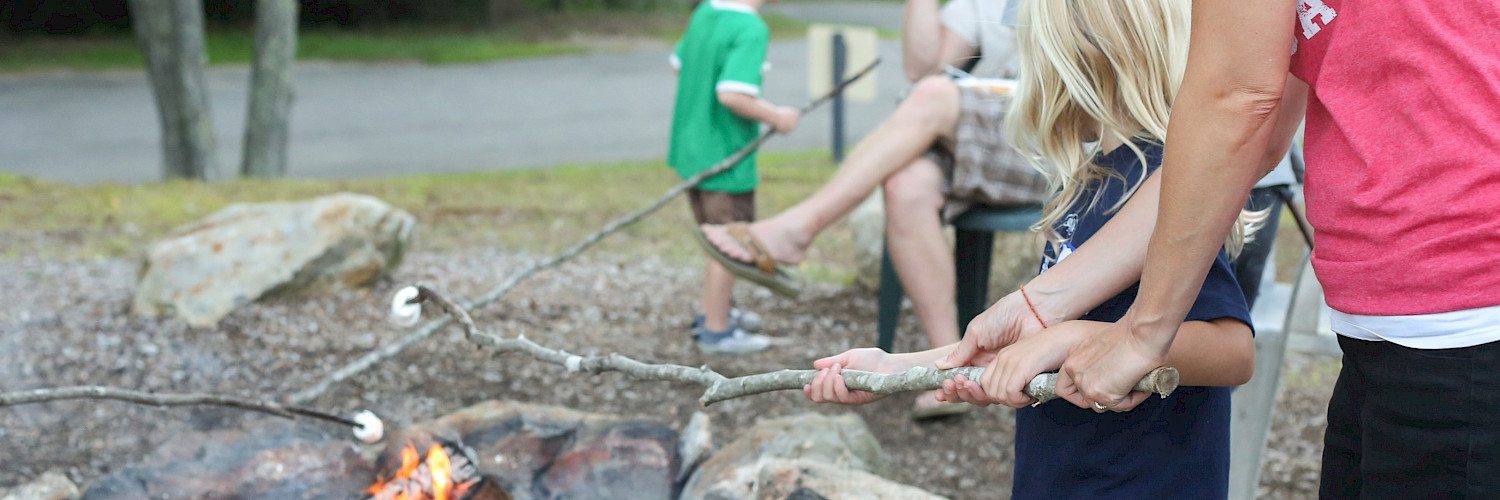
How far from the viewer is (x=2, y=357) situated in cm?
341

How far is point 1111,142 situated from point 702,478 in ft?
3.91

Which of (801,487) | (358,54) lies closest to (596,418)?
(801,487)

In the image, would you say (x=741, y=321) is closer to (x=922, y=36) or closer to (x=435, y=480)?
(x=922, y=36)

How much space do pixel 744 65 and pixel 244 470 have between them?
6.29 ft

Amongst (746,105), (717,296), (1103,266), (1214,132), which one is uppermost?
(1214,132)

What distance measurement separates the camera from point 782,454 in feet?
8.20

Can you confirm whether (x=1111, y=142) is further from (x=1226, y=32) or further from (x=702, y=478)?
(x=702, y=478)

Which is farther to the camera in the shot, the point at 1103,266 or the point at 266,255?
the point at 266,255

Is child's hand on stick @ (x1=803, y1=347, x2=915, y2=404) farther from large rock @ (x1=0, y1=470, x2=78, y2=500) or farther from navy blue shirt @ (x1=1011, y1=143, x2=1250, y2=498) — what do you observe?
large rock @ (x1=0, y1=470, x2=78, y2=500)

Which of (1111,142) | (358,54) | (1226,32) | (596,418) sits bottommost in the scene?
(358,54)

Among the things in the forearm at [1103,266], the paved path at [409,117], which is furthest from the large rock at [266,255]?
→ the paved path at [409,117]

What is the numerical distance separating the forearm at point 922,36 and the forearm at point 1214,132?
Answer: 2201mm

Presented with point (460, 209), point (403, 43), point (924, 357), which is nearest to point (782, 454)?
point (924, 357)

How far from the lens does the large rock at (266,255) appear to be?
150 inches
